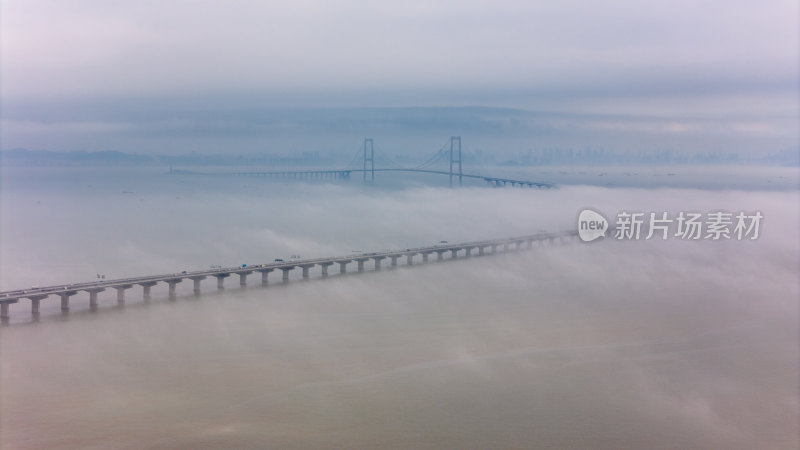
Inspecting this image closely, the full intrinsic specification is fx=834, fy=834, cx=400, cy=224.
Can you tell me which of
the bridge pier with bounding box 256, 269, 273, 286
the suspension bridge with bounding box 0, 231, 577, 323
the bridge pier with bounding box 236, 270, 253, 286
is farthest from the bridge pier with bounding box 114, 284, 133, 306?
the bridge pier with bounding box 256, 269, 273, 286

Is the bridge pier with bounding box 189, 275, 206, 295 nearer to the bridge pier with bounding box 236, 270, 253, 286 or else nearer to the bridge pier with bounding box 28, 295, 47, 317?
the bridge pier with bounding box 236, 270, 253, 286

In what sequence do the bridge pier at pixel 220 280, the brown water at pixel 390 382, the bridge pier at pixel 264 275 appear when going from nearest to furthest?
the brown water at pixel 390 382 < the bridge pier at pixel 220 280 < the bridge pier at pixel 264 275

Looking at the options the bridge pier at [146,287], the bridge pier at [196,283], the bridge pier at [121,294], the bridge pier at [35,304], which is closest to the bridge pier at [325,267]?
the bridge pier at [196,283]

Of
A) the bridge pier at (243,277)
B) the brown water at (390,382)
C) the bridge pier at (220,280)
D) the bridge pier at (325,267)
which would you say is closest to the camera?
the brown water at (390,382)

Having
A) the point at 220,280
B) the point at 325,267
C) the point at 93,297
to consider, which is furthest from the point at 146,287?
the point at 325,267

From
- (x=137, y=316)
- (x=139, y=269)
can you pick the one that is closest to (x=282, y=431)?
(x=137, y=316)

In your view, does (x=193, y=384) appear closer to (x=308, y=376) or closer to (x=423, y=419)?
(x=308, y=376)

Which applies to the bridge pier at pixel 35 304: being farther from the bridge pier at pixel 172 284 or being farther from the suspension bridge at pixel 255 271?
the bridge pier at pixel 172 284

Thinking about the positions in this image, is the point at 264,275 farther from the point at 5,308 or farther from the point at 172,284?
the point at 5,308
